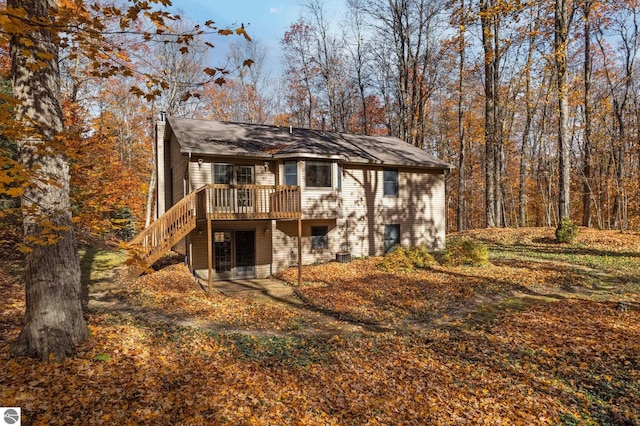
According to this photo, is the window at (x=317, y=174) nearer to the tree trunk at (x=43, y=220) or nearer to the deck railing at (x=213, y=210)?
the deck railing at (x=213, y=210)

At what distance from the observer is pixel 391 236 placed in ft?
63.0

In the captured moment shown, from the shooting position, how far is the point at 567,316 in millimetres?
9305

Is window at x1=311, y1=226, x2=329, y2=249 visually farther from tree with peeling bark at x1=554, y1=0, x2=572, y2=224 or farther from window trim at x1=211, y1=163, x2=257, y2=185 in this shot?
tree with peeling bark at x1=554, y1=0, x2=572, y2=224

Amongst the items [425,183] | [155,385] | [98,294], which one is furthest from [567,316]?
[98,294]

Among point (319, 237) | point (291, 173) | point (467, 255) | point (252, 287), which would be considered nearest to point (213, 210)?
point (252, 287)

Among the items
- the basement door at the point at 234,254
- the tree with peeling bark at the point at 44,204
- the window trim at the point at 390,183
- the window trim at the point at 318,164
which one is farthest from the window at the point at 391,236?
the tree with peeling bark at the point at 44,204

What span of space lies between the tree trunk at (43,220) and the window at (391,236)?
15404mm

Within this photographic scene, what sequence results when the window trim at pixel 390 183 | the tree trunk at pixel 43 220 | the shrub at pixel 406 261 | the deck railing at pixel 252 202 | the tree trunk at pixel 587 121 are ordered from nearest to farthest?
the tree trunk at pixel 43 220, the deck railing at pixel 252 202, the shrub at pixel 406 261, the window trim at pixel 390 183, the tree trunk at pixel 587 121

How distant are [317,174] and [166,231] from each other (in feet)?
22.8

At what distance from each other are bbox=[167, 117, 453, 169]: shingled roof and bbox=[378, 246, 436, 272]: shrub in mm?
4949

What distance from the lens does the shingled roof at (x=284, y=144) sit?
48.9 feet

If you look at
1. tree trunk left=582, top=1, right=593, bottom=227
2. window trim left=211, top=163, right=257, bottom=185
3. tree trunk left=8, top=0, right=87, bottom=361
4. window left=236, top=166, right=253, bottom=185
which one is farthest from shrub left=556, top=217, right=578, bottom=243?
tree trunk left=8, top=0, right=87, bottom=361

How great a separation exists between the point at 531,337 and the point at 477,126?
3138 centimetres

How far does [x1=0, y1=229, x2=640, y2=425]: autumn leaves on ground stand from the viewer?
5.01 m
